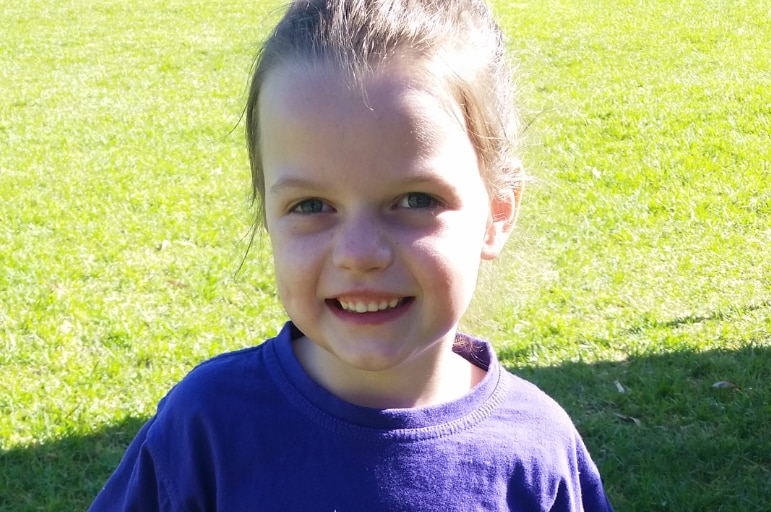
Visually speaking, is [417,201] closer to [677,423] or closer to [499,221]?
[499,221]

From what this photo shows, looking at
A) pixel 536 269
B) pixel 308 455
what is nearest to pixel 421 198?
pixel 308 455

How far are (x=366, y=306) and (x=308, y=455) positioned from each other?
0.32m

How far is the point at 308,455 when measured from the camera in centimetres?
174

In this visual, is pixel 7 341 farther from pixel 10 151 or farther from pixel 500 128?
pixel 10 151

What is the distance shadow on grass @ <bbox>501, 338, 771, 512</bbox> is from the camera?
3.53 metres

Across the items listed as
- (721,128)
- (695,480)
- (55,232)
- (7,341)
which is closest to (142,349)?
(7,341)

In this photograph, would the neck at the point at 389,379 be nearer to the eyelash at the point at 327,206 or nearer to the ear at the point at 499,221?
the ear at the point at 499,221

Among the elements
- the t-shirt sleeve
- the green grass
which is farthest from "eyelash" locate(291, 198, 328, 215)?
the green grass

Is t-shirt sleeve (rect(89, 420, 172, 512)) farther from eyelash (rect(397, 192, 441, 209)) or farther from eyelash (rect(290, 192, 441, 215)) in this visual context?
eyelash (rect(397, 192, 441, 209))

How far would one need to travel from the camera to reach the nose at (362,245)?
1582 mm

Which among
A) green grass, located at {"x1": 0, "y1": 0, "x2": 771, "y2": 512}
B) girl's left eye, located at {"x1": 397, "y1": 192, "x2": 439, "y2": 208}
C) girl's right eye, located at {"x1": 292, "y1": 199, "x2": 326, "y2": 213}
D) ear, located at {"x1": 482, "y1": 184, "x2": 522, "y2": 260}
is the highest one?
girl's left eye, located at {"x1": 397, "y1": 192, "x2": 439, "y2": 208}

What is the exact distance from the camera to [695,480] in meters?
3.61

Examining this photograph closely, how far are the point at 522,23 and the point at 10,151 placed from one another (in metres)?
9.36

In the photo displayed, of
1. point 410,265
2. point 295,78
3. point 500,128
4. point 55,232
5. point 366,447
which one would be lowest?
point 55,232
